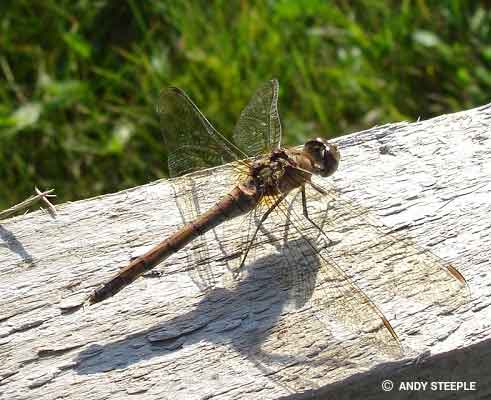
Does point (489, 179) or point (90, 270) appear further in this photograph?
point (489, 179)

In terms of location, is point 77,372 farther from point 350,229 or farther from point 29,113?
point 29,113

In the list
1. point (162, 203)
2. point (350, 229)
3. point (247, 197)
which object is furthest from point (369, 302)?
point (162, 203)

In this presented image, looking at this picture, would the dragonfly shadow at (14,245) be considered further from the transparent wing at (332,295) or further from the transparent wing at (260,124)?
the transparent wing at (260,124)

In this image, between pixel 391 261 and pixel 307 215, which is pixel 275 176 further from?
pixel 391 261

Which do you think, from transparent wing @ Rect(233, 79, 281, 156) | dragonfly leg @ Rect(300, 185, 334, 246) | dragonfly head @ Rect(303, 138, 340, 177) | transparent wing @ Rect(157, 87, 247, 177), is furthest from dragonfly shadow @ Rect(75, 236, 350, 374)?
transparent wing @ Rect(233, 79, 281, 156)

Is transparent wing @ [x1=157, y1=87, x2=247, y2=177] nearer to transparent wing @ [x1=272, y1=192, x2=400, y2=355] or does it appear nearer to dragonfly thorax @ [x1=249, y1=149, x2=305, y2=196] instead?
dragonfly thorax @ [x1=249, y1=149, x2=305, y2=196]

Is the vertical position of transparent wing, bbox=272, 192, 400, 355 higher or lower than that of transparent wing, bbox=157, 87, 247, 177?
lower
